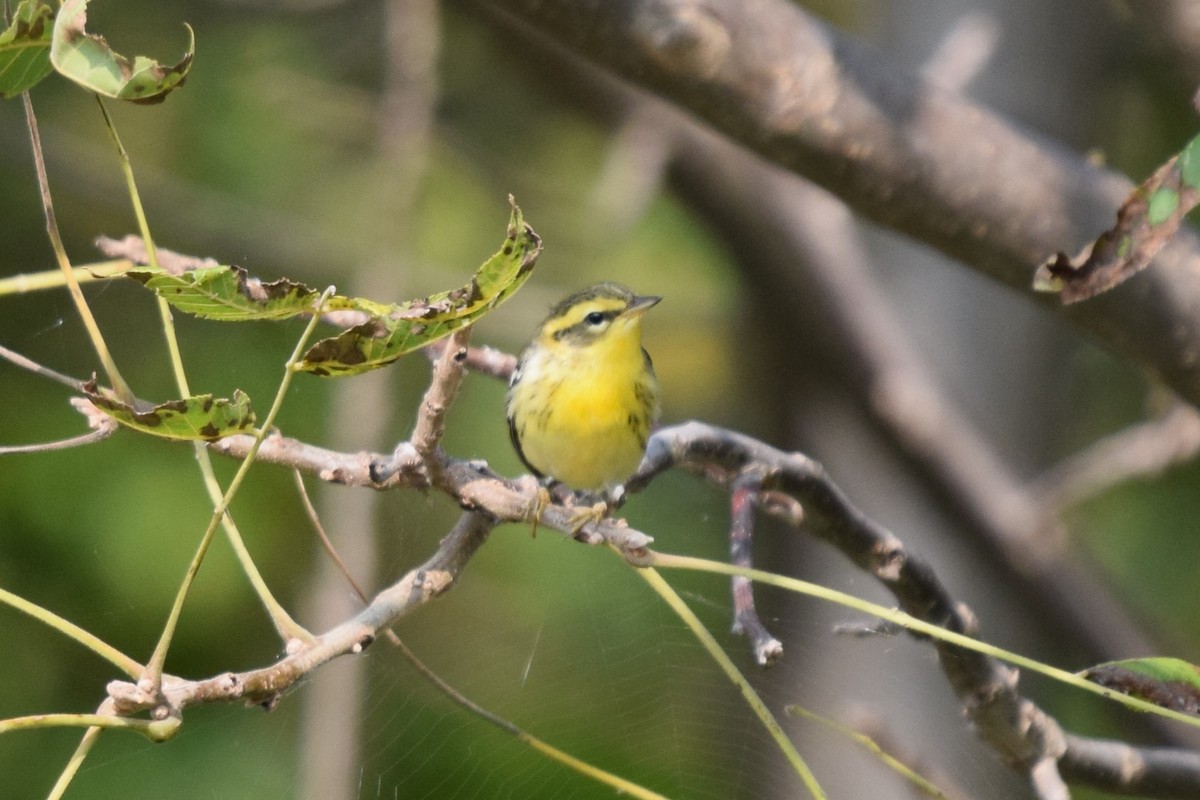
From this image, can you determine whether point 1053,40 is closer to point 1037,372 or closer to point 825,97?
point 1037,372

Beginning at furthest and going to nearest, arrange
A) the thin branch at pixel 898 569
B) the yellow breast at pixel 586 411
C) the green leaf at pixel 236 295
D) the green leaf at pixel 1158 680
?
the yellow breast at pixel 586 411
the thin branch at pixel 898 569
the green leaf at pixel 1158 680
the green leaf at pixel 236 295

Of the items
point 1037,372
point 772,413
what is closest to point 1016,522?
point 1037,372

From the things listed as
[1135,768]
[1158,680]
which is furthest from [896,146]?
[1158,680]

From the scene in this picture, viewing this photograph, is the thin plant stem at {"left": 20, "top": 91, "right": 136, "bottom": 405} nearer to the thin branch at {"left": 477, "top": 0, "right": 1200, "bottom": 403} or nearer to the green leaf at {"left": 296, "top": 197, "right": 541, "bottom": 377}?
the green leaf at {"left": 296, "top": 197, "right": 541, "bottom": 377}

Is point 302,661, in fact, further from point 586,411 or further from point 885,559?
point 586,411

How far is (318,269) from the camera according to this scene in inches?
132

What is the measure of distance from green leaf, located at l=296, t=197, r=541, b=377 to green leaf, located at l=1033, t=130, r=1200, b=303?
405 mm

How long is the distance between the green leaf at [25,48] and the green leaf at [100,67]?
41 millimetres

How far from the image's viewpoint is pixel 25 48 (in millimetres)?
858

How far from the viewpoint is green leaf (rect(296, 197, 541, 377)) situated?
0.74m

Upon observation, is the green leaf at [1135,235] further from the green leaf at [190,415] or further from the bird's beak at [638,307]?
the bird's beak at [638,307]

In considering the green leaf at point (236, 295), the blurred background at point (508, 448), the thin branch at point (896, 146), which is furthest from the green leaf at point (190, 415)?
the blurred background at point (508, 448)

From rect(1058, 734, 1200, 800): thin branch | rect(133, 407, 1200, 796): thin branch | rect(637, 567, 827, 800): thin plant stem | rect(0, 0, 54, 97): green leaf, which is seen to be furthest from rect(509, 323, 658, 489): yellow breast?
rect(0, 0, 54, 97): green leaf

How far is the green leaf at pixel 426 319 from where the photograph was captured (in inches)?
29.2
